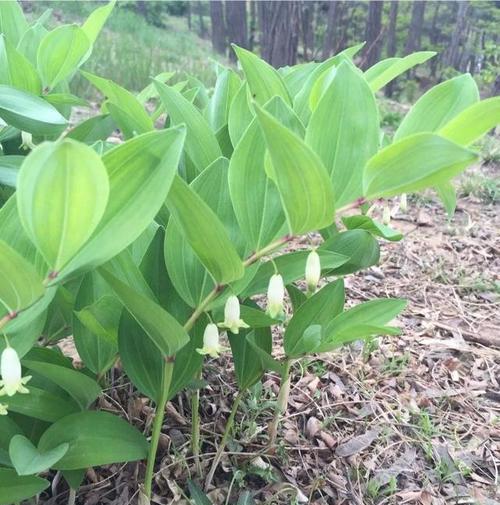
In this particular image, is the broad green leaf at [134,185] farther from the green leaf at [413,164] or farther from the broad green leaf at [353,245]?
the broad green leaf at [353,245]

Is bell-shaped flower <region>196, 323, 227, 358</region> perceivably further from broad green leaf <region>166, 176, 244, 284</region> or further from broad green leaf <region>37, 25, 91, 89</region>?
broad green leaf <region>37, 25, 91, 89</region>

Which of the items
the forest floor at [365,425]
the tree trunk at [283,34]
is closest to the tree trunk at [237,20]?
the tree trunk at [283,34]

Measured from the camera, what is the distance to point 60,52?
4.09 ft

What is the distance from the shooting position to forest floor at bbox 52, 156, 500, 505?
144 cm

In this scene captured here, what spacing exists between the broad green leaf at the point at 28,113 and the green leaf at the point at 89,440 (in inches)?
20.7

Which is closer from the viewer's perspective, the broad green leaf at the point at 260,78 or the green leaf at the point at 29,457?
the green leaf at the point at 29,457

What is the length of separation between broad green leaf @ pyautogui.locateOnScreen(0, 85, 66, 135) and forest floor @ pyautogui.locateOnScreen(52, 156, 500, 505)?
2.57ft

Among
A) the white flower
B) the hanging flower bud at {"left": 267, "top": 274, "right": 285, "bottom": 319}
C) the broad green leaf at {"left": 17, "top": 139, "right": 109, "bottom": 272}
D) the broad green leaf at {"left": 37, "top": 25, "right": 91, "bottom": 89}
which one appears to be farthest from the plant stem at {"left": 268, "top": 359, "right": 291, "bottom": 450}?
the broad green leaf at {"left": 37, "top": 25, "right": 91, "bottom": 89}

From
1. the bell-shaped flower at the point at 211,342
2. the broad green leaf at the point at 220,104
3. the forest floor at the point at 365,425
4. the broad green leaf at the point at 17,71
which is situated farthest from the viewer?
the forest floor at the point at 365,425

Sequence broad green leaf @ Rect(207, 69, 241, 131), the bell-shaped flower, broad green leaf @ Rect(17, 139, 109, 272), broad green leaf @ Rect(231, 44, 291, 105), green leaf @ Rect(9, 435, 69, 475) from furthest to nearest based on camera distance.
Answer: broad green leaf @ Rect(207, 69, 241, 131) < broad green leaf @ Rect(231, 44, 291, 105) < the bell-shaped flower < green leaf @ Rect(9, 435, 69, 475) < broad green leaf @ Rect(17, 139, 109, 272)

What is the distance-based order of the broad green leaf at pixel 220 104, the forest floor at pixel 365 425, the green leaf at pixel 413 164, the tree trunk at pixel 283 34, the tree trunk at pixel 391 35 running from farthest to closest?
the tree trunk at pixel 391 35 → the tree trunk at pixel 283 34 → the forest floor at pixel 365 425 → the broad green leaf at pixel 220 104 → the green leaf at pixel 413 164

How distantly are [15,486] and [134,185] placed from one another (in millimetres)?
618

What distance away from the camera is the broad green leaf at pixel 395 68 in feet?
3.83

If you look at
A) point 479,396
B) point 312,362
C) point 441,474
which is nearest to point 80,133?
point 312,362
